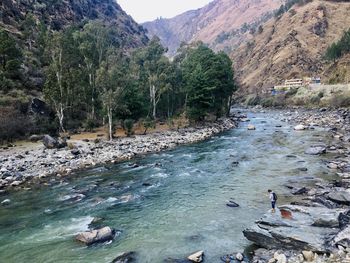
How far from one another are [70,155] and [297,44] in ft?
487

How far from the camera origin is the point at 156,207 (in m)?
24.2

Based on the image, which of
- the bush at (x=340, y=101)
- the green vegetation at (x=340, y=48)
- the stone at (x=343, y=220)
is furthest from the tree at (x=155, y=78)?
the green vegetation at (x=340, y=48)

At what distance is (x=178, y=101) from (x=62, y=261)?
62254 millimetres

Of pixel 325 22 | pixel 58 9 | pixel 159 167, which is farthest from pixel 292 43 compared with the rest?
pixel 159 167

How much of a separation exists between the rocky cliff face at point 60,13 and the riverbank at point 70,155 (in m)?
52.0

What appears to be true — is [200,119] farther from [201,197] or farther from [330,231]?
[330,231]

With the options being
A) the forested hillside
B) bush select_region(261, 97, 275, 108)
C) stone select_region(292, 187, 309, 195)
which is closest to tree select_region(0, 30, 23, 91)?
the forested hillside

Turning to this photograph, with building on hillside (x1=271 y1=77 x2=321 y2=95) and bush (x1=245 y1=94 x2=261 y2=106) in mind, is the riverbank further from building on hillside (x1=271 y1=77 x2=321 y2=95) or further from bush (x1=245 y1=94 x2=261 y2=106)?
building on hillside (x1=271 y1=77 x2=321 y2=95)

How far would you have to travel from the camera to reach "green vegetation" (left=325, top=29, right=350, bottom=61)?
109250mm

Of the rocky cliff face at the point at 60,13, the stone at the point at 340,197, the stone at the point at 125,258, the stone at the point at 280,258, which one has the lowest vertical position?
the stone at the point at 125,258

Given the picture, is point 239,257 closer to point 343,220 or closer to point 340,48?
point 343,220

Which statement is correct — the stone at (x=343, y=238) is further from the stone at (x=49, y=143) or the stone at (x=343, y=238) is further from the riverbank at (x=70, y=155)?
the stone at (x=49, y=143)

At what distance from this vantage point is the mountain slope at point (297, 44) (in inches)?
6083

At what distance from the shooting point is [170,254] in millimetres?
17188
